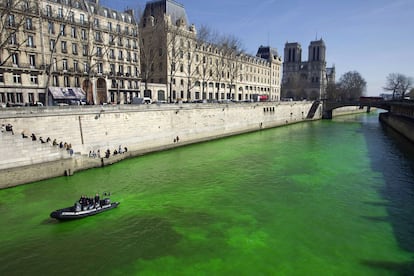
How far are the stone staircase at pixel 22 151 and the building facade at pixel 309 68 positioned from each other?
128 meters

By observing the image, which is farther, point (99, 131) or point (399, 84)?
point (399, 84)

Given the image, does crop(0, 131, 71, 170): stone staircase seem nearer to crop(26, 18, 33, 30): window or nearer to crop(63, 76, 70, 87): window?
crop(63, 76, 70, 87): window

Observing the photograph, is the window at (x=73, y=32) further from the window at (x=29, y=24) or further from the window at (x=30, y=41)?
the window at (x=30, y=41)

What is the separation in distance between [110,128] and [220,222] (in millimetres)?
18821

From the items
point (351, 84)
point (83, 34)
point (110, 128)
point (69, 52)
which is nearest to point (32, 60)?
point (69, 52)

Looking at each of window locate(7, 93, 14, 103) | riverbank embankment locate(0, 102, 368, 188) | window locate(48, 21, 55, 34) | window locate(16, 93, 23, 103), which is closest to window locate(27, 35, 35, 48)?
window locate(48, 21, 55, 34)

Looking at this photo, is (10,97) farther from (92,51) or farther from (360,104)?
(360,104)

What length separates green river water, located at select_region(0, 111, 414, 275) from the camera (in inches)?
505

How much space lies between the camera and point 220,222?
54.7 feet

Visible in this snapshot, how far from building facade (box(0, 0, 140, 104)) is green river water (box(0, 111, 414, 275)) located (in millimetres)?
18179

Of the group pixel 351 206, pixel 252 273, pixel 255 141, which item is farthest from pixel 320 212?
pixel 255 141

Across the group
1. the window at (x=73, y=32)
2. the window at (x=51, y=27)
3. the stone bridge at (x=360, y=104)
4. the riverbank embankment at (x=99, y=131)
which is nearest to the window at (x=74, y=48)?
the window at (x=73, y=32)

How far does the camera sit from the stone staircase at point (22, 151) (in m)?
21.4

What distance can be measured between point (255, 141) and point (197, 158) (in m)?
15.3
